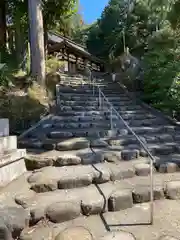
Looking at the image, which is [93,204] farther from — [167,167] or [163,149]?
[163,149]

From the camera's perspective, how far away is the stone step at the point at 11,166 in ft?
10.2

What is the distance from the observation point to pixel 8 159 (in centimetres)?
323

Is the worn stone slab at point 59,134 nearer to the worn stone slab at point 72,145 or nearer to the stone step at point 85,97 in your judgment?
the worn stone slab at point 72,145

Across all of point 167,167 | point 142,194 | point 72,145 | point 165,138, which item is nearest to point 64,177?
point 142,194

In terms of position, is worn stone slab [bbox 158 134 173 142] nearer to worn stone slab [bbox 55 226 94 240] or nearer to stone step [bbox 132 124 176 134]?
stone step [bbox 132 124 176 134]

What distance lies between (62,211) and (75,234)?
0.31 m

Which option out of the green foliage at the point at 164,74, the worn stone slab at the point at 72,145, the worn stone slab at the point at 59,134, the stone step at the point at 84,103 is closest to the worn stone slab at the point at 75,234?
the worn stone slab at the point at 72,145

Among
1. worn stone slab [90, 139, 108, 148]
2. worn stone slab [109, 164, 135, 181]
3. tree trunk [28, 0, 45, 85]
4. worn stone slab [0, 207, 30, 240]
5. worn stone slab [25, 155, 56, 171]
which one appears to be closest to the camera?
worn stone slab [0, 207, 30, 240]

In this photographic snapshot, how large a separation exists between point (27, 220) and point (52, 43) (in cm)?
1730

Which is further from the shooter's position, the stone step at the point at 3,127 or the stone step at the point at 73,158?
the stone step at the point at 73,158

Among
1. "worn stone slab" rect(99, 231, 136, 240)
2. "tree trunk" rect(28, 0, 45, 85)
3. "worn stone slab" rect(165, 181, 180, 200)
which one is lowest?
"worn stone slab" rect(99, 231, 136, 240)

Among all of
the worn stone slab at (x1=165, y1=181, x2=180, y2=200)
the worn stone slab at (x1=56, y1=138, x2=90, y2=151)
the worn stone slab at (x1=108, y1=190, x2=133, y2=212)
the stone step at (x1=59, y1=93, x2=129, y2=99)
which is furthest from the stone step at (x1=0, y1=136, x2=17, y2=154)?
the stone step at (x1=59, y1=93, x2=129, y2=99)

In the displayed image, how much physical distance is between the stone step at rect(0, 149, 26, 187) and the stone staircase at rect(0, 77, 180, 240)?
0.11 metres

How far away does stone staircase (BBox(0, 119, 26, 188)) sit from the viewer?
123 inches
